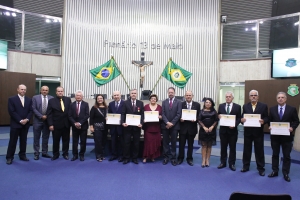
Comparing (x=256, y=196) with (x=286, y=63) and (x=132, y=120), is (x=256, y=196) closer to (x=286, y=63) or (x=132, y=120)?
(x=132, y=120)

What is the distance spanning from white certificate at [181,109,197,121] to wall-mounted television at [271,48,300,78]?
6.09m

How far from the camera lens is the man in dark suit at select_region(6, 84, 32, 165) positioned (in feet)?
14.1

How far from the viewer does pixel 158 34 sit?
1010cm

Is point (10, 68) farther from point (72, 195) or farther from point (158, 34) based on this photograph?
point (72, 195)

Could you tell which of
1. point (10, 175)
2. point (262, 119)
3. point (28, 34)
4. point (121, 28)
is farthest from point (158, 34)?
point (10, 175)

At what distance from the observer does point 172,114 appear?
4.51 meters

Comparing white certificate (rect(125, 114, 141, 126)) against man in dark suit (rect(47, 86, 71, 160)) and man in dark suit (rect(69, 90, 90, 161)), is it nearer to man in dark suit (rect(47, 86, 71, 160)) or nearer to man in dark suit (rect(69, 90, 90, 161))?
man in dark suit (rect(69, 90, 90, 161))

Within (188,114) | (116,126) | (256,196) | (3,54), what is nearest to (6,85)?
(3,54)

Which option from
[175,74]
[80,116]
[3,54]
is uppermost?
[3,54]

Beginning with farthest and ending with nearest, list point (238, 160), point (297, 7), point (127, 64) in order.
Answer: point (127, 64) → point (297, 7) → point (238, 160)

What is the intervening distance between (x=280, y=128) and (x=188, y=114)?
5.22 ft

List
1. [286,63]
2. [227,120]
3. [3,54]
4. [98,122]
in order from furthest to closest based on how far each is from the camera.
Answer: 1. [3,54]
2. [286,63]
3. [98,122]
4. [227,120]

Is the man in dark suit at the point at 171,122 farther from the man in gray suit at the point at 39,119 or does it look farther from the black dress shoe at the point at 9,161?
the black dress shoe at the point at 9,161

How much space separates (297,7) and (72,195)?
35.8 feet
